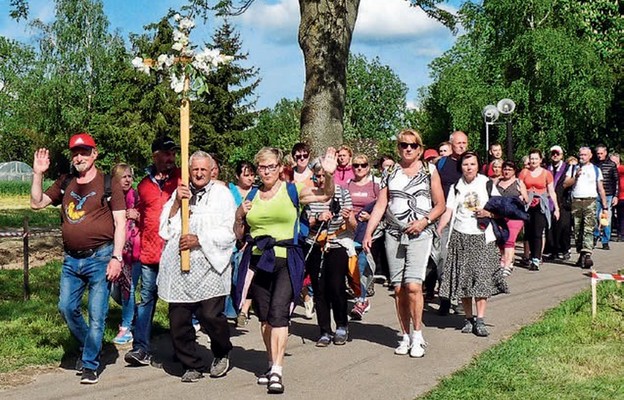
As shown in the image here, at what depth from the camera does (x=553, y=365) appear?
7.20m

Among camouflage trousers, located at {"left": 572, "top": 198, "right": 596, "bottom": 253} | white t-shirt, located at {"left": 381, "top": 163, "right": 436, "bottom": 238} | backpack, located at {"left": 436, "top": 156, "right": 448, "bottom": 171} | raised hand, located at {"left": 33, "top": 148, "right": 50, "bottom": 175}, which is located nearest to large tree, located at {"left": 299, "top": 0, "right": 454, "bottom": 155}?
backpack, located at {"left": 436, "top": 156, "right": 448, "bottom": 171}

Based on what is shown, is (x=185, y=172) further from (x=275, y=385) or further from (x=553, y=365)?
(x=553, y=365)

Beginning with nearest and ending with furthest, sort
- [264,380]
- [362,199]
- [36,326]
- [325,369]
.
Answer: [264,380], [325,369], [36,326], [362,199]

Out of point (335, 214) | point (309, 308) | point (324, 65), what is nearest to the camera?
point (335, 214)

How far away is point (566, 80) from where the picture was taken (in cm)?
3516

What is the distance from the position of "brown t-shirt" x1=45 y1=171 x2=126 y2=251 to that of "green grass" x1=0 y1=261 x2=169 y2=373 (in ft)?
4.28

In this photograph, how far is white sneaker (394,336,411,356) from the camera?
795 cm

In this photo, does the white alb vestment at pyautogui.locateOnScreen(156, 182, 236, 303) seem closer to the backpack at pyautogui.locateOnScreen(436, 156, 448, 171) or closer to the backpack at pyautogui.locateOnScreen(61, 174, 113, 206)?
the backpack at pyautogui.locateOnScreen(61, 174, 113, 206)

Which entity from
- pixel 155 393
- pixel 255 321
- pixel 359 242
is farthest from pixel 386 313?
pixel 155 393

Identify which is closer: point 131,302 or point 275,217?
point 275,217

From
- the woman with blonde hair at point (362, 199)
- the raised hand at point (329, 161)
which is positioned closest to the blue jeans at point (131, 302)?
the raised hand at point (329, 161)

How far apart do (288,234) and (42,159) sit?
2.12 meters

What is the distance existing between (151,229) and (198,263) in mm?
925

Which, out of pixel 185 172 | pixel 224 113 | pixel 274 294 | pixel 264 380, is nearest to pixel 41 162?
pixel 185 172
